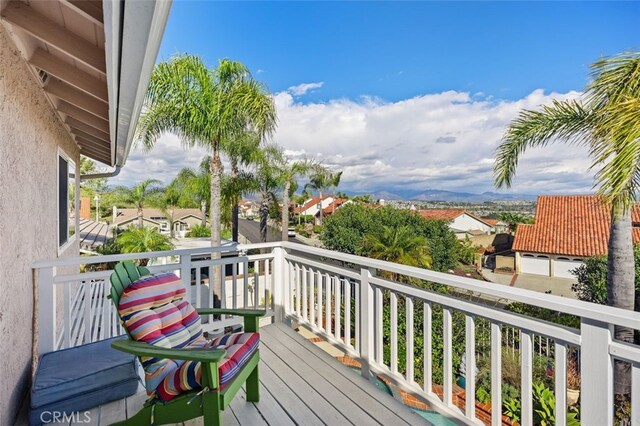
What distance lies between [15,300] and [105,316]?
1103mm

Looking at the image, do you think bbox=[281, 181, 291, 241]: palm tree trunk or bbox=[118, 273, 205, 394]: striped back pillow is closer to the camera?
bbox=[118, 273, 205, 394]: striped back pillow

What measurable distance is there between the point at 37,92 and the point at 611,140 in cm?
759

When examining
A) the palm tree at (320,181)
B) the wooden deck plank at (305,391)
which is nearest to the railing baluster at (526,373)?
the wooden deck plank at (305,391)

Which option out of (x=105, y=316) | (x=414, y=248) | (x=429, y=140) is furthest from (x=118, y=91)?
(x=429, y=140)

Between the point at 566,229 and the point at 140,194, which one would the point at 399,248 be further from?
the point at 140,194

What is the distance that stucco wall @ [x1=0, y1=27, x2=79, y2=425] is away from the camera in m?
2.04

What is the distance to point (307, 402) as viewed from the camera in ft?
7.99

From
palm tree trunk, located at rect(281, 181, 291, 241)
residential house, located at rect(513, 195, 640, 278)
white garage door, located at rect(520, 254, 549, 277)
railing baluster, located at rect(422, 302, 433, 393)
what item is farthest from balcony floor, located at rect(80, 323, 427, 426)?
white garage door, located at rect(520, 254, 549, 277)

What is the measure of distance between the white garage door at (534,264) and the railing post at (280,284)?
966 inches

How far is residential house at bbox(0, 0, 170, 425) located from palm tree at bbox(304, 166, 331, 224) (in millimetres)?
18128

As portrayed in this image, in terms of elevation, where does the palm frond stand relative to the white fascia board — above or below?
above

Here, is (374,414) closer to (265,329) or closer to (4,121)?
(265,329)

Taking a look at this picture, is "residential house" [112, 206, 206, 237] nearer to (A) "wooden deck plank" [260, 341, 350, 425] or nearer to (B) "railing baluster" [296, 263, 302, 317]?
(B) "railing baluster" [296, 263, 302, 317]

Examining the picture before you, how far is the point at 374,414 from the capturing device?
227 cm
